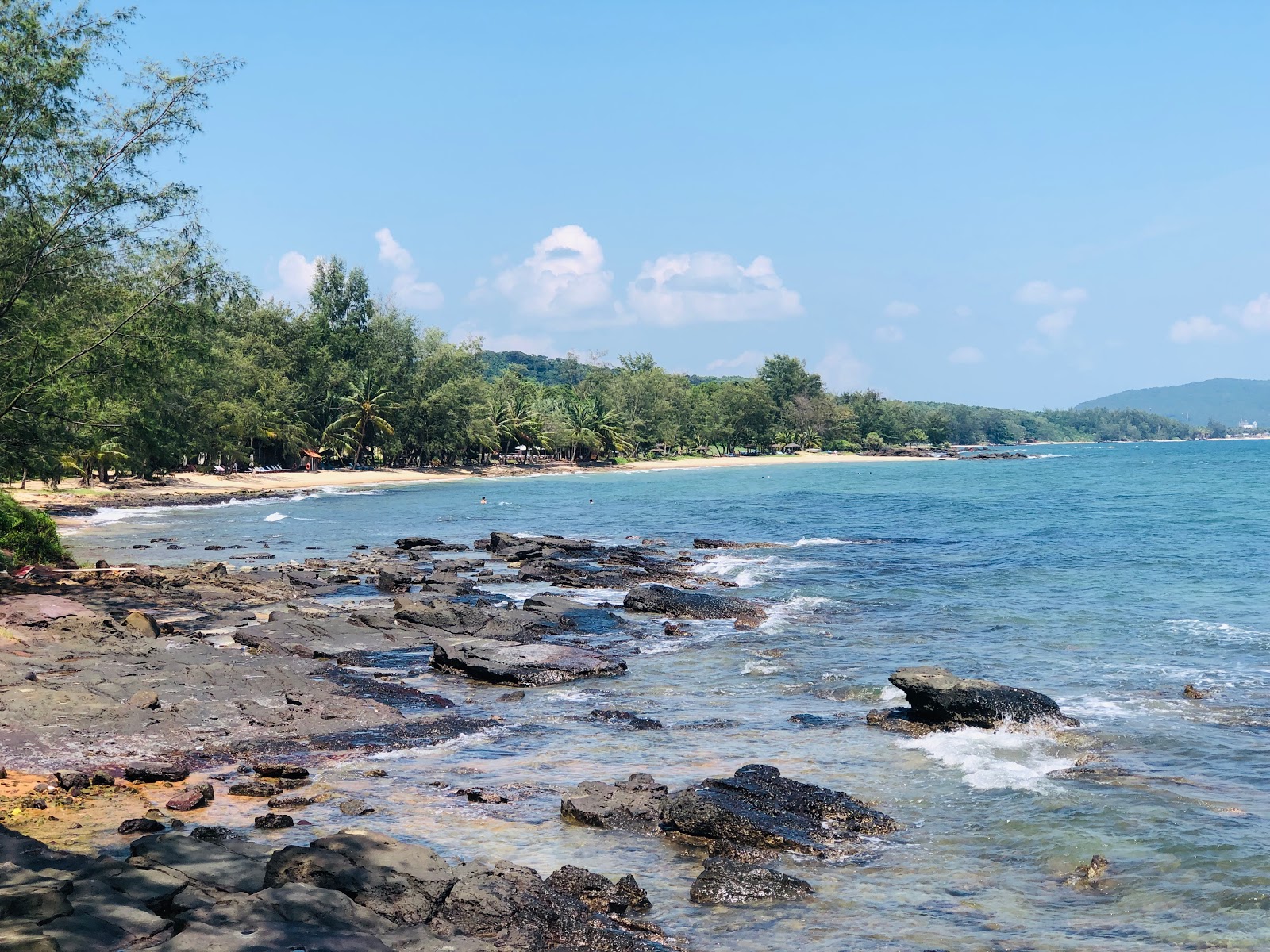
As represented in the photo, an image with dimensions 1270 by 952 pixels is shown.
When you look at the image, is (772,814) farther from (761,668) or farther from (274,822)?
(761,668)

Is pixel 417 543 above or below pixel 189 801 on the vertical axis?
above

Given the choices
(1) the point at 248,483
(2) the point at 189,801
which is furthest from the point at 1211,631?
(1) the point at 248,483

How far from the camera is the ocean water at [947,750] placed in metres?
10.1

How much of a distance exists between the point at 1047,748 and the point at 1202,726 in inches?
130

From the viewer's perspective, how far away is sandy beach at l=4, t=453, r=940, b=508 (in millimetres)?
61250

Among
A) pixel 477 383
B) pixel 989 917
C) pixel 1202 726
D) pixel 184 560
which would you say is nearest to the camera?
pixel 989 917

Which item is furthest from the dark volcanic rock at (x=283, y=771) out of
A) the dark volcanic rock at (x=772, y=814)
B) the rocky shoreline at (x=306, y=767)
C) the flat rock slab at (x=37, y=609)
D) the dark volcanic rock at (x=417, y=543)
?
the dark volcanic rock at (x=417, y=543)

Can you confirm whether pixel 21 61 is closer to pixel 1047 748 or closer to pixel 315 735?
pixel 315 735

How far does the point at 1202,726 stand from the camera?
16.5 metres

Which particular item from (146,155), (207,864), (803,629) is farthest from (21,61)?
(803,629)

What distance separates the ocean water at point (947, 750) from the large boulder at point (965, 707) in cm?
39

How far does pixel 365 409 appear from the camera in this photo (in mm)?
97688

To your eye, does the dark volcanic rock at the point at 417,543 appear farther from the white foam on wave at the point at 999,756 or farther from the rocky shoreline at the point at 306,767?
the white foam on wave at the point at 999,756

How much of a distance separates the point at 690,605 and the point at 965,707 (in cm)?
1241
